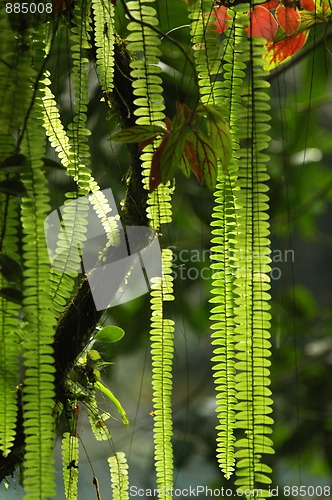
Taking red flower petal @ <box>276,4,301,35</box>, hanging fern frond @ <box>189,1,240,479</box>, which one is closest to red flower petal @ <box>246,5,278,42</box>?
red flower petal @ <box>276,4,301,35</box>

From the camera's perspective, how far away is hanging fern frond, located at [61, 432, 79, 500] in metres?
0.63

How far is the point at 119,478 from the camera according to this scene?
660 millimetres

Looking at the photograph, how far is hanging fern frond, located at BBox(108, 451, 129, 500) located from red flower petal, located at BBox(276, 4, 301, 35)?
1.46 ft

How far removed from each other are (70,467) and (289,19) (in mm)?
457

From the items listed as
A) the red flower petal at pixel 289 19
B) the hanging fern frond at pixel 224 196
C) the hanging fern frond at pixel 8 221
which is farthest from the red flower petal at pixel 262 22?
the hanging fern frond at pixel 8 221

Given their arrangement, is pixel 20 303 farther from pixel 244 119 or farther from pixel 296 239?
pixel 296 239

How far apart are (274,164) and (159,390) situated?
88 cm

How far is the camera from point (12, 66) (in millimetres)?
370

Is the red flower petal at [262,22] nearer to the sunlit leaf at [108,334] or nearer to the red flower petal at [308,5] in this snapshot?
the red flower petal at [308,5]

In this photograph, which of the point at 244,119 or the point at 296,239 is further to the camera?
the point at 296,239

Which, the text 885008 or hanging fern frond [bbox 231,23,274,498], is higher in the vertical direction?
the text 885008

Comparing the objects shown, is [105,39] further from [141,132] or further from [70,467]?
[70,467]

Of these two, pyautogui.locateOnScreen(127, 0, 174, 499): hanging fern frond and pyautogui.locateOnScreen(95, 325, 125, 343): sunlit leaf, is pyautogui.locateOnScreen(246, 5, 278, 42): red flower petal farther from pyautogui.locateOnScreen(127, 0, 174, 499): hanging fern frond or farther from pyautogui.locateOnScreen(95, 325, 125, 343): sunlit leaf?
pyautogui.locateOnScreen(95, 325, 125, 343): sunlit leaf

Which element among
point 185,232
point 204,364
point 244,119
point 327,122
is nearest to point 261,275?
point 244,119
